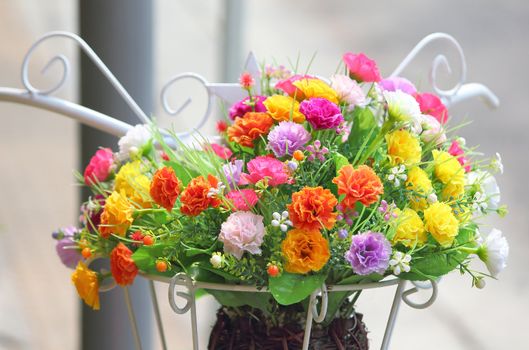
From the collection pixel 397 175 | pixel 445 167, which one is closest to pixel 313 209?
pixel 397 175

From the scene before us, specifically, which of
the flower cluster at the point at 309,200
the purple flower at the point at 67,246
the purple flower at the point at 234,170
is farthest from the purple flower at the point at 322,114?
the purple flower at the point at 67,246

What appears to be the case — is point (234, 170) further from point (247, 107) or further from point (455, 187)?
point (455, 187)

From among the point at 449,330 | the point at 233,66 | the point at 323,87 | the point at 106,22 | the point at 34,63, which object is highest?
the point at 323,87

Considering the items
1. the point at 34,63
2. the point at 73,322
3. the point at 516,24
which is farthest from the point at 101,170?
the point at 34,63

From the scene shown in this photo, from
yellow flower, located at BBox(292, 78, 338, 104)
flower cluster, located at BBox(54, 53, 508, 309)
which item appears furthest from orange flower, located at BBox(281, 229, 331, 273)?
yellow flower, located at BBox(292, 78, 338, 104)

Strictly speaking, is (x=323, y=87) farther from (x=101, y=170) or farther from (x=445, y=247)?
(x=101, y=170)

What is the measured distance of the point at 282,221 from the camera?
3.44 feet

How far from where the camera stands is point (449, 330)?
2.43 metres

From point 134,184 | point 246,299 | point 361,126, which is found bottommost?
point 246,299

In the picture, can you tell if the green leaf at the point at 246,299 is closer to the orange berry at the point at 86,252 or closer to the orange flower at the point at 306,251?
the orange flower at the point at 306,251

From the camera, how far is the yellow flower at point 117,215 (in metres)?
1.15

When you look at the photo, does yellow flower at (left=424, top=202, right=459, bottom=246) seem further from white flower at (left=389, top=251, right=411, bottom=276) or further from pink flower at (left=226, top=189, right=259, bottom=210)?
pink flower at (left=226, top=189, right=259, bottom=210)

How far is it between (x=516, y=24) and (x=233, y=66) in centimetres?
103

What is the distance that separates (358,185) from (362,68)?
0.24 m
